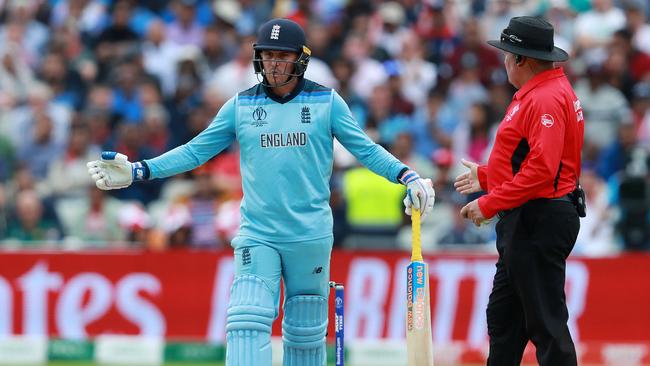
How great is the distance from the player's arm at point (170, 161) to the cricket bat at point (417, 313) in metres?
1.26

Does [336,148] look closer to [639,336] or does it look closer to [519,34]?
[639,336]

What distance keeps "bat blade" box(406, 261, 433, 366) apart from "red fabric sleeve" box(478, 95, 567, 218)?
0.60 meters

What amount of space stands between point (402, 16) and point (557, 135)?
34.7 feet

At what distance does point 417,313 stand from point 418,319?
0.04m

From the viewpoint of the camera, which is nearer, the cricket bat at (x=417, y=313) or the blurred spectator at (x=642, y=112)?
the cricket bat at (x=417, y=313)

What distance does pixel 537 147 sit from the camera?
7500 mm

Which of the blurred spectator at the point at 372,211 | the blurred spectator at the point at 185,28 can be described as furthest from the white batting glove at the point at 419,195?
the blurred spectator at the point at 185,28

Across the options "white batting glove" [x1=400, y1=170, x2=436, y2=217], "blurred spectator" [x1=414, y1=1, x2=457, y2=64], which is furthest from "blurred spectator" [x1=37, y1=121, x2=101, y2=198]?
"white batting glove" [x1=400, y1=170, x2=436, y2=217]

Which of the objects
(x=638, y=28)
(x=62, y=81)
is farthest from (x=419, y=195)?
(x=62, y=81)

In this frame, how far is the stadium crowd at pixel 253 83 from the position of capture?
563 inches

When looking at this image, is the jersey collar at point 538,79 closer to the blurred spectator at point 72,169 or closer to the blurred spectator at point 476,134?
the blurred spectator at point 476,134

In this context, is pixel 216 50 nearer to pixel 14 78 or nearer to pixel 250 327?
pixel 14 78

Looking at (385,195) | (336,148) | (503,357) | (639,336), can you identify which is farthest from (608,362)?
(503,357)

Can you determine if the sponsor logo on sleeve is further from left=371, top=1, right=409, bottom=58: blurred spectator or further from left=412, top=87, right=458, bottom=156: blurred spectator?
left=371, top=1, right=409, bottom=58: blurred spectator
